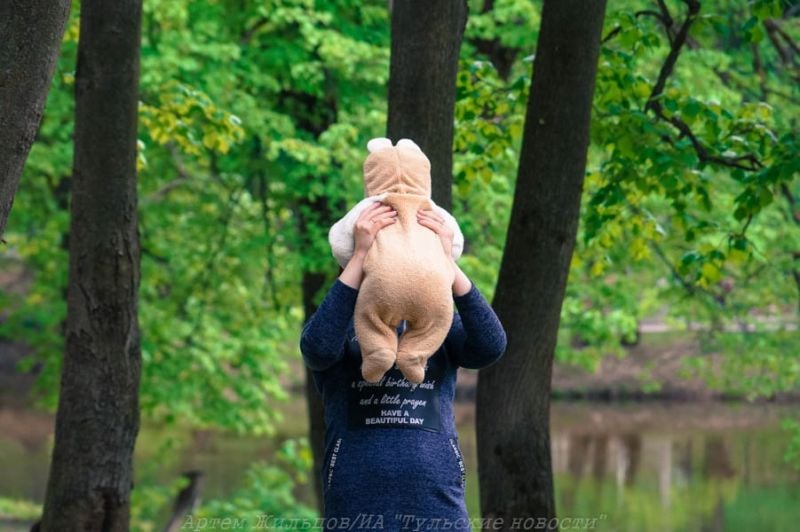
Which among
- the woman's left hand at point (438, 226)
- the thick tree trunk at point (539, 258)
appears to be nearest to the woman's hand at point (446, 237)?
the woman's left hand at point (438, 226)

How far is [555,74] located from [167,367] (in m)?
9.59

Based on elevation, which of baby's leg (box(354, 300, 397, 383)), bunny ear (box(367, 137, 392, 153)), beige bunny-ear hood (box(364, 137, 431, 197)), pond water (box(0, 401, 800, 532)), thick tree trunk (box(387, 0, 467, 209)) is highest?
thick tree trunk (box(387, 0, 467, 209))

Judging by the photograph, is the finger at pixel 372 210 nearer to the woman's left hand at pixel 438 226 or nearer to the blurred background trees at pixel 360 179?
the woman's left hand at pixel 438 226

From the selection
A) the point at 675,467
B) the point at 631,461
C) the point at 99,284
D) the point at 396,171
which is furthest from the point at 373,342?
the point at 631,461

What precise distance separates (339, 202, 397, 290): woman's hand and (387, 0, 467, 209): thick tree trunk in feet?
7.08

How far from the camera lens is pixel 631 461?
23.8 meters

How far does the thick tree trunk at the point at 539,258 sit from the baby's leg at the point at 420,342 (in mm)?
2673

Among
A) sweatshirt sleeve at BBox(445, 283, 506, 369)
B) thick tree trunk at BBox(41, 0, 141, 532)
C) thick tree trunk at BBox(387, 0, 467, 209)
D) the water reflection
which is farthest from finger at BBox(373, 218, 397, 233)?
the water reflection

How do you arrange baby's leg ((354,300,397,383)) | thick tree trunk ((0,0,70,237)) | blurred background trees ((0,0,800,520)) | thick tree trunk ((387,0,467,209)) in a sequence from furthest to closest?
blurred background trees ((0,0,800,520))
thick tree trunk ((387,0,467,209))
baby's leg ((354,300,397,383))
thick tree trunk ((0,0,70,237))

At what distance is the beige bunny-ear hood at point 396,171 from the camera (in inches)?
146

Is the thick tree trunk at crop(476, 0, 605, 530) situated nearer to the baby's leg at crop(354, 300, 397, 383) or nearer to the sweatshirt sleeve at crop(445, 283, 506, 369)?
the sweatshirt sleeve at crop(445, 283, 506, 369)

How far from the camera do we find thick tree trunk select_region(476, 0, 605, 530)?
20.2 feet

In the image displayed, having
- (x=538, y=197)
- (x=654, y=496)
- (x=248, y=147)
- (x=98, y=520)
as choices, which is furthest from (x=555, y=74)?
(x=654, y=496)

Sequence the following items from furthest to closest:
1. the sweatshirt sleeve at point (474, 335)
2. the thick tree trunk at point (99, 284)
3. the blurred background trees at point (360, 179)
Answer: the blurred background trees at point (360, 179) → the thick tree trunk at point (99, 284) → the sweatshirt sleeve at point (474, 335)
